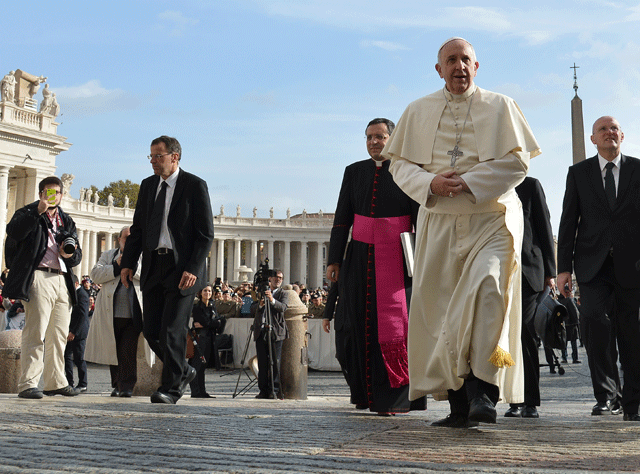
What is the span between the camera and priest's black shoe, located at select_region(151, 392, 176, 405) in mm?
6473

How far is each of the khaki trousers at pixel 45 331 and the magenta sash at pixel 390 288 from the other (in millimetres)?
3054

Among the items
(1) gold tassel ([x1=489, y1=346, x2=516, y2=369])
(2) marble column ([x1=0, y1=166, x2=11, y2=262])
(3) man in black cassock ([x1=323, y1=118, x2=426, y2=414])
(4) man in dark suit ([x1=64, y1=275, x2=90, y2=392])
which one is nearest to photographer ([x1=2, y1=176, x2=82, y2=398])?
(3) man in black cassock ([x1=323, y1=118, x2=426, y2=414])

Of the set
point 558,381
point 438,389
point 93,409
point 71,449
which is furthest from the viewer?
point 558,381

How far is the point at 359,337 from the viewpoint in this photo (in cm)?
630

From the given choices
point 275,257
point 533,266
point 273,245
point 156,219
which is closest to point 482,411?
point 533,266

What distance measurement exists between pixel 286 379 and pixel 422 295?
6.56m

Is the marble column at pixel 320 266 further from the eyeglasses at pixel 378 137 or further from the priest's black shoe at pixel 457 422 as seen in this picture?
the priest's black shoe at pixel 457 422

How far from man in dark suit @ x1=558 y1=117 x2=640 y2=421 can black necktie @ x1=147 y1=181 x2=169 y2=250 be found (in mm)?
3536

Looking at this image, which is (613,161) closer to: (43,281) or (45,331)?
(43,281)

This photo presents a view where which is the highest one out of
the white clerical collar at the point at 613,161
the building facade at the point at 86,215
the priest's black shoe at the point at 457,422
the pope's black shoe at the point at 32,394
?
the building facade at the point at 86,215

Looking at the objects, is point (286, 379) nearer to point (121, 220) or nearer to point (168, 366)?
point (168, 366)

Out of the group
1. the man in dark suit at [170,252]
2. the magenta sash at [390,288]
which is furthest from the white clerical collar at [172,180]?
the magenta sash at [390,288]

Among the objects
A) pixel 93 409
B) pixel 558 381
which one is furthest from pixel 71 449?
pixel 558 381

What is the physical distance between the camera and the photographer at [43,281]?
23.6 feet
